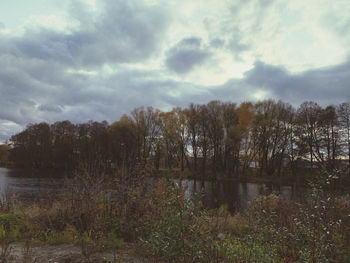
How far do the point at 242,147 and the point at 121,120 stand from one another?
24.7m

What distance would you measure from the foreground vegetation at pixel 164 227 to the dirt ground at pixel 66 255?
125mm

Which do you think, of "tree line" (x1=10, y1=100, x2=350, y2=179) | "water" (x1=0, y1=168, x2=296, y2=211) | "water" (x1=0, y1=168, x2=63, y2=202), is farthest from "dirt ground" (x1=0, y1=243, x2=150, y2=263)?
"tree line" (x1=10, y1=100, x2=350, y2=179)

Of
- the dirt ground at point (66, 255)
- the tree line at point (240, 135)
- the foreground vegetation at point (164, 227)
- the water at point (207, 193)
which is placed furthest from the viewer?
the tree line at point (240, 135)

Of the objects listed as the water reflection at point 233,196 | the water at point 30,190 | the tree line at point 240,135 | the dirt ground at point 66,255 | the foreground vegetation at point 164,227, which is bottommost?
the water reflection at point 233,196

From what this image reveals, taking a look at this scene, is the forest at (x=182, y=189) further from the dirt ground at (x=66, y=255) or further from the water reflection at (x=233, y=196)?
the water reflection at (x=233, y=196)

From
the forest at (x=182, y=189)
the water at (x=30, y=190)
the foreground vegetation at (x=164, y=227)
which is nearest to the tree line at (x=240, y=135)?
the forest at (x=182, y=189)

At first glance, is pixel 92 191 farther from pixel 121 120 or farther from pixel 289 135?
pixel 121 120

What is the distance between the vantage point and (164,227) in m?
4.02

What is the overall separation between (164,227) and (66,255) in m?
1.98

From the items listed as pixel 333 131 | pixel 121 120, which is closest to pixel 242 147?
pixel 333 131

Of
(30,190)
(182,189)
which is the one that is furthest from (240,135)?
(182,189)

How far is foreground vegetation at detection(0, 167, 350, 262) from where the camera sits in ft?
12.2

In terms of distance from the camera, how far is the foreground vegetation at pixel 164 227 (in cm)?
373

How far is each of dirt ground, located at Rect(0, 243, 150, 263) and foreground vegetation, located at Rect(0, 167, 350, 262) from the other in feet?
0.41
